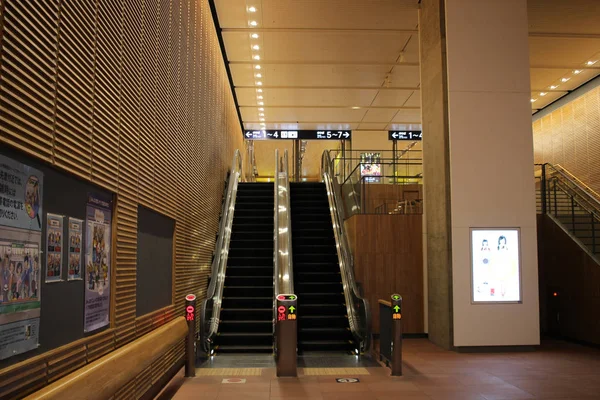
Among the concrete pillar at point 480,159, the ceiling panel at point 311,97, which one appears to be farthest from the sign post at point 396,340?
the ceiling panel at point 311,97

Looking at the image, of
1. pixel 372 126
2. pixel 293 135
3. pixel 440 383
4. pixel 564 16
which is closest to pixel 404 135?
pixel 372 126

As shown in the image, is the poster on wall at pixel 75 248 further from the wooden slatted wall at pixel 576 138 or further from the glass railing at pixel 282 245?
the wooden slatted wall at pixel 576 138

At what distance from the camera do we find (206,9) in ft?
33.4

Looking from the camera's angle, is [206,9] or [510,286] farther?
[206,9]

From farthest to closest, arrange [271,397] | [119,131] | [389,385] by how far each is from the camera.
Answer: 1. [389,385]
2. [271,397]
3. [119,131]

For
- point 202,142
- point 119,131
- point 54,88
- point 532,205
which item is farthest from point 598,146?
→ point 54,88

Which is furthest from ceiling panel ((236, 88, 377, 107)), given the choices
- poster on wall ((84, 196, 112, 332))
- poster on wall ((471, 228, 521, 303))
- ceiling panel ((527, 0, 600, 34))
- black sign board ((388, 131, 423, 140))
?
poster on wall ((84, 196, 112, 332))

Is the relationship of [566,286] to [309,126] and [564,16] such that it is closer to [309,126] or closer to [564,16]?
[564,16]

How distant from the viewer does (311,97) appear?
1670 cm

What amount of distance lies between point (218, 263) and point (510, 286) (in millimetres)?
5013

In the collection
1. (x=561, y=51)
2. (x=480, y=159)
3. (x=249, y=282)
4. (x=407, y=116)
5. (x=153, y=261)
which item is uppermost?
(x=407, y=116)

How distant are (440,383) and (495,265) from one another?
3090 millimetres

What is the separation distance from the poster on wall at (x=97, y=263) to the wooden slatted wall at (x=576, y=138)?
13013mm

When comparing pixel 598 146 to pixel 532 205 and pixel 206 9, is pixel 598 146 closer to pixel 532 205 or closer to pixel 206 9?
pixel 532 205
